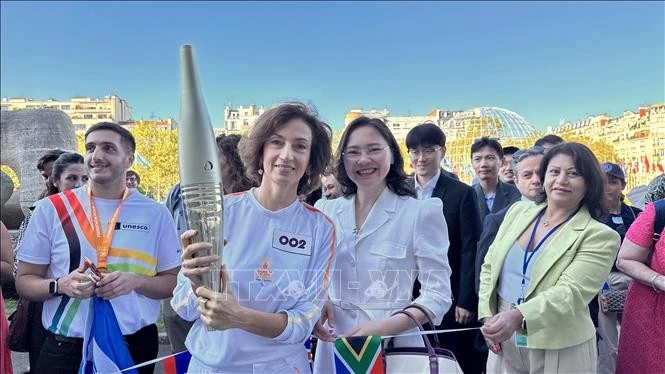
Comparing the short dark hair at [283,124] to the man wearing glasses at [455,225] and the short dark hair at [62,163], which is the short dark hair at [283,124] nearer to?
the man wearing glasses at [455,225]

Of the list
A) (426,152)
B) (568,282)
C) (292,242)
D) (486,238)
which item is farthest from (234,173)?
(568,282)

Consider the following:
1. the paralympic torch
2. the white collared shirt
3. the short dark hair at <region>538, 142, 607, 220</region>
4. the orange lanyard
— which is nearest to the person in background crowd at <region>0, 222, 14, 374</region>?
the orange lanyard

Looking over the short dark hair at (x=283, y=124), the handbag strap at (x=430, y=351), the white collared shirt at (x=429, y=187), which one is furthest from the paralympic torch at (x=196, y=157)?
the white collared shirt at (x=429, y=187)

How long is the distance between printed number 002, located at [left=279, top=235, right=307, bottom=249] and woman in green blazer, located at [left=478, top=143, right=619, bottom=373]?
1095 mm

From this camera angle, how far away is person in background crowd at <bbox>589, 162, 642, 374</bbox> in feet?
13.0

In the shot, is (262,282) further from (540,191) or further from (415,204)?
(540,191)

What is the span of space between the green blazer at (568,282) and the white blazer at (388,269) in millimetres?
583

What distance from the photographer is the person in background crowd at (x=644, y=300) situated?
2.69 meters

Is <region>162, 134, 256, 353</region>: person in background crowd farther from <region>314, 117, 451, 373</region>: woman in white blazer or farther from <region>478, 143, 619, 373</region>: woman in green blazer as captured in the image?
<region>478, 143, 619, 373</region>: woman in green blazer

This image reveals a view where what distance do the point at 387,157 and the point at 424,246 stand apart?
1.33ft

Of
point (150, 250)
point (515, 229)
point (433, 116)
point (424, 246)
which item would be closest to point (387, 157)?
point (424, 246)

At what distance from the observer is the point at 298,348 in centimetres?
182

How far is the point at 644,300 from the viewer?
2785mm

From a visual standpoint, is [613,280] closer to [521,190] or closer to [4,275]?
[521,190]
